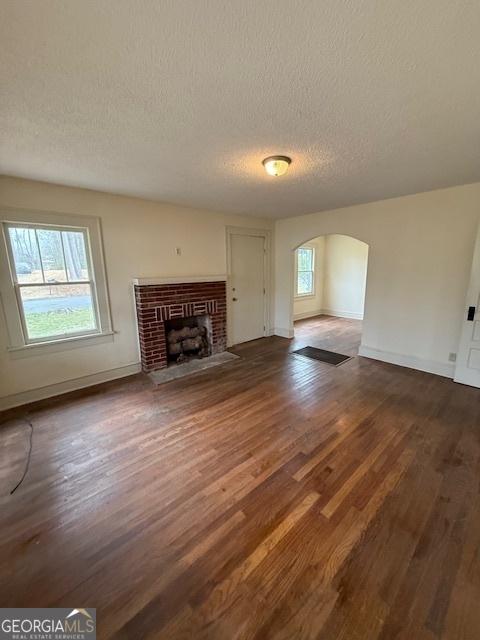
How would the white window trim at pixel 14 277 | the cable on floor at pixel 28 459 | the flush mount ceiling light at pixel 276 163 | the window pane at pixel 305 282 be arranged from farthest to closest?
the window pane at pixel 305 282 → the white window trim at pixel 14 277 → the flush mount ceiling light at pixel 276 163 → the cable on floor at pixel 28 459

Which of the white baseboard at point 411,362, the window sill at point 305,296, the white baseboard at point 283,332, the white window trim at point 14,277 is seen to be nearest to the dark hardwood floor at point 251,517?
the white baseboard at point 411,362

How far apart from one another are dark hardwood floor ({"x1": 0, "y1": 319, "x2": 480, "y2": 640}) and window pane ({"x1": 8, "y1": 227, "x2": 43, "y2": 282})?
1.51m

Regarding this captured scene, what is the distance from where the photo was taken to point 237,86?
1379mm

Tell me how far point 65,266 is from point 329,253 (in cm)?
644

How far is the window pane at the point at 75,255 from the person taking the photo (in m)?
3.10

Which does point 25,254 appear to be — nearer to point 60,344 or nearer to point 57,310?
point 57,310

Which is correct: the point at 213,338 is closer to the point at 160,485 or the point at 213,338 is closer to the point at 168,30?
the point at 160,485

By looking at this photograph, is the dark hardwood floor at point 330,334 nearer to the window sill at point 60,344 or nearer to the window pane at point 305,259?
the window pane at point 305,259

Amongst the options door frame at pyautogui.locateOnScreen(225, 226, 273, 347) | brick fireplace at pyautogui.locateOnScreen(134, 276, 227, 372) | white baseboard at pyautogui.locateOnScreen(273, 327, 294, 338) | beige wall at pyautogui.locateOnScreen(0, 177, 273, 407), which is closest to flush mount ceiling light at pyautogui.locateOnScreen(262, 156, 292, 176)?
beige wall at pyautogui.locateOnScreen(0, 177, 273, 407)

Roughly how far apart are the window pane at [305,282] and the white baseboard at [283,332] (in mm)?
1794

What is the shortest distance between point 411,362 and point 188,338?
3.40 meters

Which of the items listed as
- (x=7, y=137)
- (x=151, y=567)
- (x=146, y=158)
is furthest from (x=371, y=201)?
(x=151, y=567)

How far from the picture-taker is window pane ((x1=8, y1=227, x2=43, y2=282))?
2779 mm

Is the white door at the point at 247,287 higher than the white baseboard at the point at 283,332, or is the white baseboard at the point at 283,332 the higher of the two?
the white door at the point at 247,287
